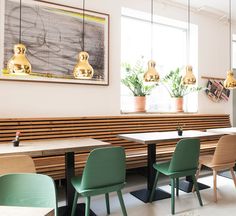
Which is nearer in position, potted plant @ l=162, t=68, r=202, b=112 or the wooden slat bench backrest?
the wooden slat bench backrest

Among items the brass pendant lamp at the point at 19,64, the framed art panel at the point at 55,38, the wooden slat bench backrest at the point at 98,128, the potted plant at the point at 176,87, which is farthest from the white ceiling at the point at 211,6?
the brass pendant lamp at the point at 19,64

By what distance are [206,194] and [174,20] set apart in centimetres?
362

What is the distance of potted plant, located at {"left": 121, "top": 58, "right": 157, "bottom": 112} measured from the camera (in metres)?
4.57

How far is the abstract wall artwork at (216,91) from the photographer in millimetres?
5555

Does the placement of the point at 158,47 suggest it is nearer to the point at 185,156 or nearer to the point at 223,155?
the point at 223,155

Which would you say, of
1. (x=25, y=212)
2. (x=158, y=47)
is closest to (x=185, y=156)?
(x=25, y=212)

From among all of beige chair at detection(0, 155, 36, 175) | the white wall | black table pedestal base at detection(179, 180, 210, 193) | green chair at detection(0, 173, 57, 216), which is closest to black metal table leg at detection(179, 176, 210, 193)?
black table pedestal base at detection(179, 180, 210, 193)

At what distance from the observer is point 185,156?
286 cm

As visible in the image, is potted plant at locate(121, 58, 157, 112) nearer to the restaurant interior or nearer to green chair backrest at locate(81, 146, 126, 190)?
the restaurant interior

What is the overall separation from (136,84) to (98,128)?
1210 millimetres

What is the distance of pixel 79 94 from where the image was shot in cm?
400

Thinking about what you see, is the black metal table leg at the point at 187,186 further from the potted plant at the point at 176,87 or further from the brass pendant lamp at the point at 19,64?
the brass pendant lamp at the point at 19,64

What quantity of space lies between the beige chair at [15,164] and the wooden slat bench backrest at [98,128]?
3.69 feet

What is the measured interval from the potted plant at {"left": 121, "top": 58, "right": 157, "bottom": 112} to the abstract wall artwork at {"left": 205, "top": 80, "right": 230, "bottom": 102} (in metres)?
1.73
